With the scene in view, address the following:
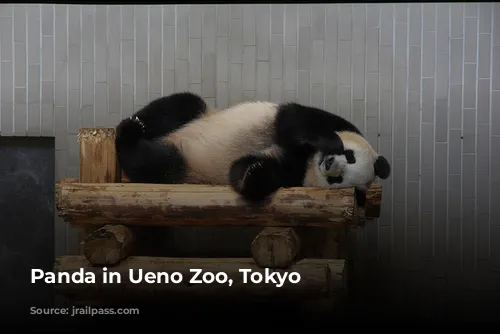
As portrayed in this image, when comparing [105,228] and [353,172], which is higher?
[353,172]

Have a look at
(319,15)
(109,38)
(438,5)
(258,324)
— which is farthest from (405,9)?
(258,324)

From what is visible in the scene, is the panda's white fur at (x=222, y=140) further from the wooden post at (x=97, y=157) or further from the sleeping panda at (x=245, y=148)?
the wooden post at (x=97, y=157)

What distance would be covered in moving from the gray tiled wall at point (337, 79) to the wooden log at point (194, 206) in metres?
0.71

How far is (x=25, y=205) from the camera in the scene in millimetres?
2678

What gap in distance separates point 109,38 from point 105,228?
94 centimetres

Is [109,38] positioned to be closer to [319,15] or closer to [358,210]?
[319,15]

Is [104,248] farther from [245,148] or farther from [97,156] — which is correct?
[245,148]

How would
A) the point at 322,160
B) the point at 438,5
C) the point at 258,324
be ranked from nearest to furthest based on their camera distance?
the point at 258,324
the point at 322,160
the point at 438,5

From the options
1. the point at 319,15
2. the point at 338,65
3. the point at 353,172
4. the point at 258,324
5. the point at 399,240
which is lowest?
the point at 258,324

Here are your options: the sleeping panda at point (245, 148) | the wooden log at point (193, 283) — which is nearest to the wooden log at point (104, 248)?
the wooden log at point (193, 283)

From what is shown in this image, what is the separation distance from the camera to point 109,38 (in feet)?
8.82

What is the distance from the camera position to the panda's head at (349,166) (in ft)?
6.87

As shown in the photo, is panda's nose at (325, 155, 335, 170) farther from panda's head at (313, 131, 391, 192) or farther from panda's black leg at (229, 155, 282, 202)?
panda's black leg at (229, 155, 282, 202)

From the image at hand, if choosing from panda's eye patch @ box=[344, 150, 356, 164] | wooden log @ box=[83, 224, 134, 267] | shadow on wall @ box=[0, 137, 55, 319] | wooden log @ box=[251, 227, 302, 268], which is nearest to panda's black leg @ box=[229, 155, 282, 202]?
wooden log @ box=[251, 227, 302, 268]
